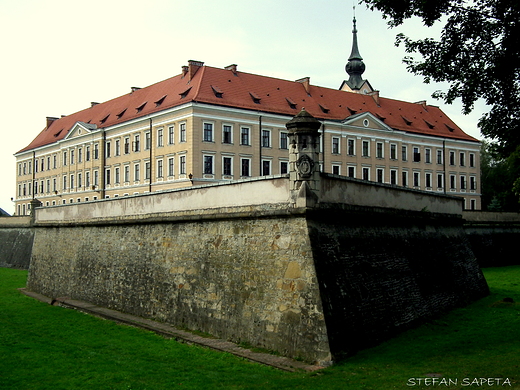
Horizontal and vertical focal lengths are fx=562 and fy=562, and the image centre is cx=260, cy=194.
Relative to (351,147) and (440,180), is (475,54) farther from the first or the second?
(440,180)

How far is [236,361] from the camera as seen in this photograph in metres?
13.5

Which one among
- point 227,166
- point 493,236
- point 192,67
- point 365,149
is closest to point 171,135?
point 227,166

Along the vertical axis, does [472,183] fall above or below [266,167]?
below

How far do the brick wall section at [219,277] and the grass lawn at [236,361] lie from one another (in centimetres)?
112

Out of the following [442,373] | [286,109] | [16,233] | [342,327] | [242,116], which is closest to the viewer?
[442,373]

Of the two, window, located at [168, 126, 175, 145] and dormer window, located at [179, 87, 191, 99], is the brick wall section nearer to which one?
window, located at [168, 126, 175, 145]

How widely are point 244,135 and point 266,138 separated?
2.32 m

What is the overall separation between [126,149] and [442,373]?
46617mm

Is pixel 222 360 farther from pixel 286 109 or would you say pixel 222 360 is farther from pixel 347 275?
pixel 286 109

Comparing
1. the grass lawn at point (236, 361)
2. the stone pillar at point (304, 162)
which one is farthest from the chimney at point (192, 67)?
the stone pillar at point (304, 162)

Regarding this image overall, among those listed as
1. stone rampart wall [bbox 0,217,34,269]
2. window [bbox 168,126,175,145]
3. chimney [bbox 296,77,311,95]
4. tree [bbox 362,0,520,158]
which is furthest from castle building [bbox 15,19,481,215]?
tree [bbox 362,0,520,158]

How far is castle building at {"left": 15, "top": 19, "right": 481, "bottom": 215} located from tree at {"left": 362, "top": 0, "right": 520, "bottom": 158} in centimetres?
2894

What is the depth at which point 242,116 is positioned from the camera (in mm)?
48000

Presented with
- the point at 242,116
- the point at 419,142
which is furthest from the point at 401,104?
the point at 242,116
